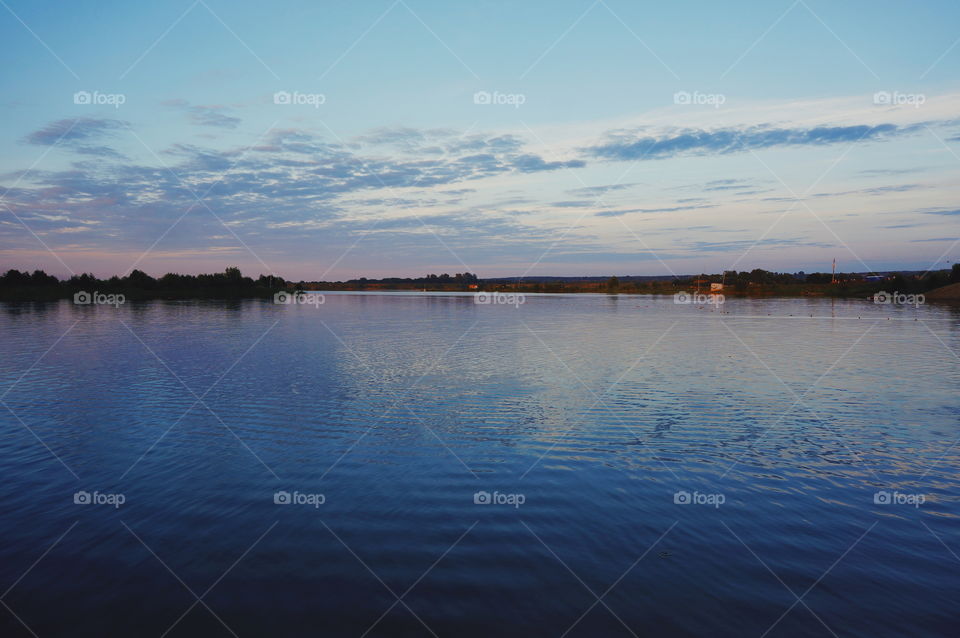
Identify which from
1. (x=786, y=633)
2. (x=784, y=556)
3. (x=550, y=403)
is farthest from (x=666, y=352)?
(x=786, y=633)

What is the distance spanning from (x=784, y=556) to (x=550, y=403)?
15517mm

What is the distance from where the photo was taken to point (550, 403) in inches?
1057

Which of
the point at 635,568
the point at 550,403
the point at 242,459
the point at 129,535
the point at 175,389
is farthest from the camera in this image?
the point at 175,389

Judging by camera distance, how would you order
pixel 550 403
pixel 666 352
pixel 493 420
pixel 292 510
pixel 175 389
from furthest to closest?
pixel 666 352, pixel 175 389, pixel 550 403, pixel 493 420, pixel 292 510

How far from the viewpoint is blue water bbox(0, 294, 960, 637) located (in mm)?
9625

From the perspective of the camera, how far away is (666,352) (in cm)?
4738

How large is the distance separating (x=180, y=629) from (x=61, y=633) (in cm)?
185

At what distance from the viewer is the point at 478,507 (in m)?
14.2

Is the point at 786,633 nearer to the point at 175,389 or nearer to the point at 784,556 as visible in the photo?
the point at 784,556

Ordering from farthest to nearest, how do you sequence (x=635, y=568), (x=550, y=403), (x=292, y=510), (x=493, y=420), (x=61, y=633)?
(x=550, y=403)
(x=493, y=420)
(x=292, y=510)
(x=635, y=568)
(x=61, y=633)

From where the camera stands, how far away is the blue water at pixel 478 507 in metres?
9.62

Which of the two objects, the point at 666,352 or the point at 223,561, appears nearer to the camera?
the point at 223,561

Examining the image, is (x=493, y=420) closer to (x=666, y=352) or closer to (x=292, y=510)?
(x=292, y=510)

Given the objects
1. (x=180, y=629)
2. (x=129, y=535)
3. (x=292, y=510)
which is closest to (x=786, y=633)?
(x=180, y=629)
